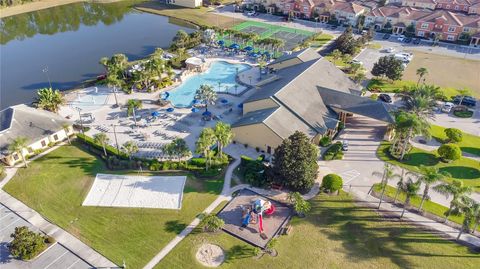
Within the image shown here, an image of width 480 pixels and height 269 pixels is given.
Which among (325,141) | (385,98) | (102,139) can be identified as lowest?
(325,141)

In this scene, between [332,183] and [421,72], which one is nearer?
[332,183]

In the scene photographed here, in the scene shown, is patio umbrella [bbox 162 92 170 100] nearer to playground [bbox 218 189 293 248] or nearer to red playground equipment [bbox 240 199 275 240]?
playground [bbox 218 189 293 248]

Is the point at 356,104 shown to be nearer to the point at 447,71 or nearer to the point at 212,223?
the point at 212,223

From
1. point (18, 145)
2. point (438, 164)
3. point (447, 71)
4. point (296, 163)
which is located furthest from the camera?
point (447, 71)

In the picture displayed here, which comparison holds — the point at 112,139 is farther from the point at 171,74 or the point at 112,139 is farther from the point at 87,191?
the point at 171,74

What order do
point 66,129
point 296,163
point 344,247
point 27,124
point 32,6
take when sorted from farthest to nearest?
point 32,6 → point 66,129 → point 27,124 → point 296,163 → point 344,247

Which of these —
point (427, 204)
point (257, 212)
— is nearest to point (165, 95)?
point (257, 212)
